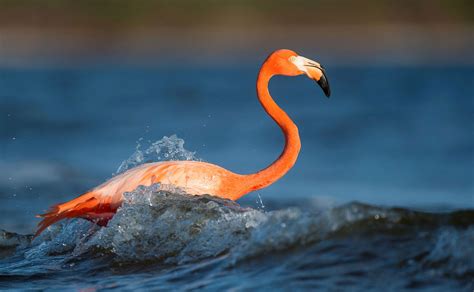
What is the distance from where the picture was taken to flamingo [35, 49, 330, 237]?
654 centimetres

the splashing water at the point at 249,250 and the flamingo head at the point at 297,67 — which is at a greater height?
the flamingo head at the point at 297,67

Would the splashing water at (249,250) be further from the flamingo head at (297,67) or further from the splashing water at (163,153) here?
the flamingo head at (297,67)

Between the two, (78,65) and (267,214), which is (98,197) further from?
(78,65)

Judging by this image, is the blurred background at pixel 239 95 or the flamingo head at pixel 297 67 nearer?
the flamingo head at pixel 297 67

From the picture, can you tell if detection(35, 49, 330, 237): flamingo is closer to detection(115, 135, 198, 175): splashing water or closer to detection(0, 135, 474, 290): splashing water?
detection(0, 135, 474, 290): splashing water

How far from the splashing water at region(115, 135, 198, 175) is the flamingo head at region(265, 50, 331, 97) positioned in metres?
1.13

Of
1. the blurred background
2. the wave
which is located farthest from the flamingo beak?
the blurred background

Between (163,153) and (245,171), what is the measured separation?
401 centimetres

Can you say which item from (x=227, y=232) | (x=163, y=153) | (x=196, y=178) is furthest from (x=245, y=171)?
(x=227, y=232)

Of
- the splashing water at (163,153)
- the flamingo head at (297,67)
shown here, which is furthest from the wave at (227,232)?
the flamingo head at (297,67)

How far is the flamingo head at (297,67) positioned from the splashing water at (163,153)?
44.6 inches

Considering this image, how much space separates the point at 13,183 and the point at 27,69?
18.2 meters

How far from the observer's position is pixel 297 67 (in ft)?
22.4

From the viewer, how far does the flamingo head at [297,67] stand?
6.81 metres
